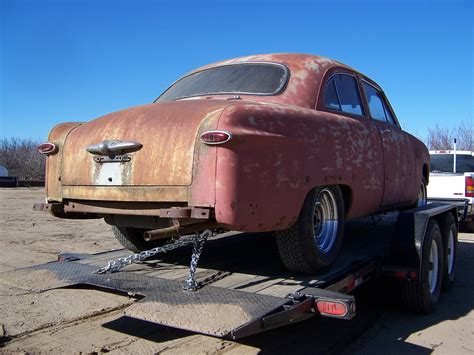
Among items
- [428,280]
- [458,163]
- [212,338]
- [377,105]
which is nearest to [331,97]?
[377,105]

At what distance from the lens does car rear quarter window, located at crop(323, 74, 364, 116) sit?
4555 millimetres

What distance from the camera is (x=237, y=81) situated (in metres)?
4.52

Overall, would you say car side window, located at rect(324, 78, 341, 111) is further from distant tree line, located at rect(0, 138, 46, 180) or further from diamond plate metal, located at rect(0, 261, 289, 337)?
distant tree line, located at rect(0, 138, 46, 180)

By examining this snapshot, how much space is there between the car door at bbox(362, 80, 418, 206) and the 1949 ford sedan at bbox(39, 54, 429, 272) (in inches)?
6.2

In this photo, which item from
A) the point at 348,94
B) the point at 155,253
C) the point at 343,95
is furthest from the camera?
the point at 348,94

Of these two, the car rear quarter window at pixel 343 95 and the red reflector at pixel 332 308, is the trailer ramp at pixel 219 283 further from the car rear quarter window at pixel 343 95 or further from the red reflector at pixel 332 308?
the car rear quarter window at pixel 343 95

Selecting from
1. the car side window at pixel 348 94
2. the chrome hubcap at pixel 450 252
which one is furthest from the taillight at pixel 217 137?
the chrome hubcap at pixel 450 252

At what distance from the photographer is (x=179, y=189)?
10.9 feet

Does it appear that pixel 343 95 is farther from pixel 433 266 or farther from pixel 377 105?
pixel 433 266

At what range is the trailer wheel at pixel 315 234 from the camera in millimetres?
3753

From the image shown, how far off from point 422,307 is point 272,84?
8.61 feet

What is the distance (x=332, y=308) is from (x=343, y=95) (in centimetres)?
241

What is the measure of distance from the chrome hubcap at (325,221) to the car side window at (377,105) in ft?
5.51

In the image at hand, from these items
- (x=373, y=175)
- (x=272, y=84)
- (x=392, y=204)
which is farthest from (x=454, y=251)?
(x=272, y=84)
